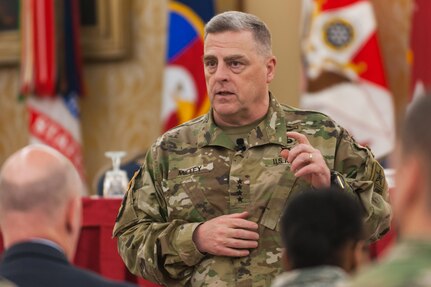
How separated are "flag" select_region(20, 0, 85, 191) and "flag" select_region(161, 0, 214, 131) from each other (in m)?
0.74

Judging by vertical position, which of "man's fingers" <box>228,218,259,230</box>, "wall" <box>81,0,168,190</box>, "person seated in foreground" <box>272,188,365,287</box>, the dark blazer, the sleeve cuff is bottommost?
"wall" <box>81,0,168,190</box>

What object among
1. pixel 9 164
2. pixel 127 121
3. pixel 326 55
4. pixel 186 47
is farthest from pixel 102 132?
pixel 9 164

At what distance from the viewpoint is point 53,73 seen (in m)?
6.87

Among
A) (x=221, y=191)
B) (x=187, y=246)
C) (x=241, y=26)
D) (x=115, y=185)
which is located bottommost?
(x=115, y=185)

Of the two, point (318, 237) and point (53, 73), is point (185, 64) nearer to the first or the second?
point (53, 73)

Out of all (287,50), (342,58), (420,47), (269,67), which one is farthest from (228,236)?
(287,50)

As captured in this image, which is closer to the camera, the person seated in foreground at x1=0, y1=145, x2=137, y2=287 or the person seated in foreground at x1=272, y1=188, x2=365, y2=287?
the person seated in foreground at x1=272, y1=188, x2=365, y2=287

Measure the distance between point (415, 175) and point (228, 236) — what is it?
4.43ft

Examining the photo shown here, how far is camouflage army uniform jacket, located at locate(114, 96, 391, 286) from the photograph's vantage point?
296cm

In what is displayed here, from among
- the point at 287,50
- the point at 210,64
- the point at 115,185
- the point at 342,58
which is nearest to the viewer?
the point at 210,64

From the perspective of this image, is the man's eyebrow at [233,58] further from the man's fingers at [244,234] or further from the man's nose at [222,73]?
the man's fingers at [244,234]

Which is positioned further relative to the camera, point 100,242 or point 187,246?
point 100,242

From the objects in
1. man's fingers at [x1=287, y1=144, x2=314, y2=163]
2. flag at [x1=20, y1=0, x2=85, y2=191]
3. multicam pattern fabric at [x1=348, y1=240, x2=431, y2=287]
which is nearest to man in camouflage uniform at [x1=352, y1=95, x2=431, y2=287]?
multicam pattern fabric at [x1=348, y1=240, x2=431, y2=287]

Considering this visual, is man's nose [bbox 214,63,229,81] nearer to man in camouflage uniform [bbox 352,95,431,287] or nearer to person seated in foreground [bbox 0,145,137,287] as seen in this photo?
person seated in foreground [bbox 0,145,137,287]
